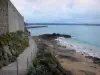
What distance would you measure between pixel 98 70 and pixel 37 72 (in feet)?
36.3

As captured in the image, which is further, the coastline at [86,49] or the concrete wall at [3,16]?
the coastline at [86,49]

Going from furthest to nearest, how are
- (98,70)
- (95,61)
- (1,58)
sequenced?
(95,61) → (98,70) → (1,58)

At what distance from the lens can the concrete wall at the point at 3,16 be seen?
16.2m

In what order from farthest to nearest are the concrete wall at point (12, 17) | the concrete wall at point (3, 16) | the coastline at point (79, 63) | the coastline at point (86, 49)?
the coastline at point (86, 49) → the coastline at point (79, 63) → the concrete wall at point (12, 17) → the concrete wall at point (3, 16)

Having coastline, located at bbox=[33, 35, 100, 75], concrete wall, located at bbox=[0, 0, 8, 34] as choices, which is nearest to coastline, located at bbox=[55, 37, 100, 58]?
coastline, located at bbox=[33, 35, 100, 75]

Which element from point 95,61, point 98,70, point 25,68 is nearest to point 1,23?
point 25,68

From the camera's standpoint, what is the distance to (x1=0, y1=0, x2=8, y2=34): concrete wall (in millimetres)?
16234

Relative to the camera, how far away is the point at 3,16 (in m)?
16.5

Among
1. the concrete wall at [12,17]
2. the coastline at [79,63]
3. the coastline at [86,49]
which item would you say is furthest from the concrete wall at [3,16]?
the coastline at [86,49]

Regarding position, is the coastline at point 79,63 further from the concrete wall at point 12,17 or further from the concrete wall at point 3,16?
the concrete wall at point 3,16

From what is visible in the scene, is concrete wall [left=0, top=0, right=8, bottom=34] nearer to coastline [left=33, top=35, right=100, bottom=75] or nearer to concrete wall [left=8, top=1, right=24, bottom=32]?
concrete wall [left=8, top=1, right=24, bottom=32]

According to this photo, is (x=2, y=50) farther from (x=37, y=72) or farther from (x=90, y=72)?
(x=90, y=72)

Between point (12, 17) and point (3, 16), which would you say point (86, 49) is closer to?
point (12, 17)

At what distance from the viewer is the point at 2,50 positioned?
13891 millimetres
